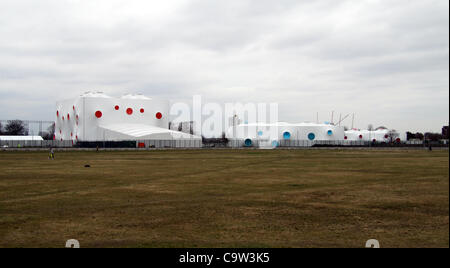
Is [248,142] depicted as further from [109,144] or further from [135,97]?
[109,144]

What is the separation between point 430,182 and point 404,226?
1211 cm

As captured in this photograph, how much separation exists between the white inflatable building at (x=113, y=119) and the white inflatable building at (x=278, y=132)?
16.7 metres

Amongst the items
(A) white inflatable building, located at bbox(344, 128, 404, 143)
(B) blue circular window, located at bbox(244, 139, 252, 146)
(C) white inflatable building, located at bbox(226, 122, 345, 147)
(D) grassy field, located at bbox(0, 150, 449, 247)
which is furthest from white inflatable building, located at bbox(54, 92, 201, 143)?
(D) grassy field, located at bbox(0, 150, 449, 247)

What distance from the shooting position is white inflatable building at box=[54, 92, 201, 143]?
10288cm

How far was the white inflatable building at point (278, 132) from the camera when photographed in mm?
116938

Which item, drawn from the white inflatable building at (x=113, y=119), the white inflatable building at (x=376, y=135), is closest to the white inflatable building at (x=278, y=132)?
the white inflatable building at (x=113, y=119)

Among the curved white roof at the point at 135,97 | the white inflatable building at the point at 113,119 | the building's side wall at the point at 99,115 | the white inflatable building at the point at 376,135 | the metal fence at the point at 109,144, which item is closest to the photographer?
the metal fence at the point at 109,144

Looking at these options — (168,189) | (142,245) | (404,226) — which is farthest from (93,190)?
(404,226)

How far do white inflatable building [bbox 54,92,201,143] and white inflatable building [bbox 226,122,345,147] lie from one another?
657 inches

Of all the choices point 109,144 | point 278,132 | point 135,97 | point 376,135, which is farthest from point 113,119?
point 376,135

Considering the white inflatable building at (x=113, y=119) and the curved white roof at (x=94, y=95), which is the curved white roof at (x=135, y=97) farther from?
the curved white roof at (x=94, y=95)

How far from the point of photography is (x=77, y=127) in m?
107
